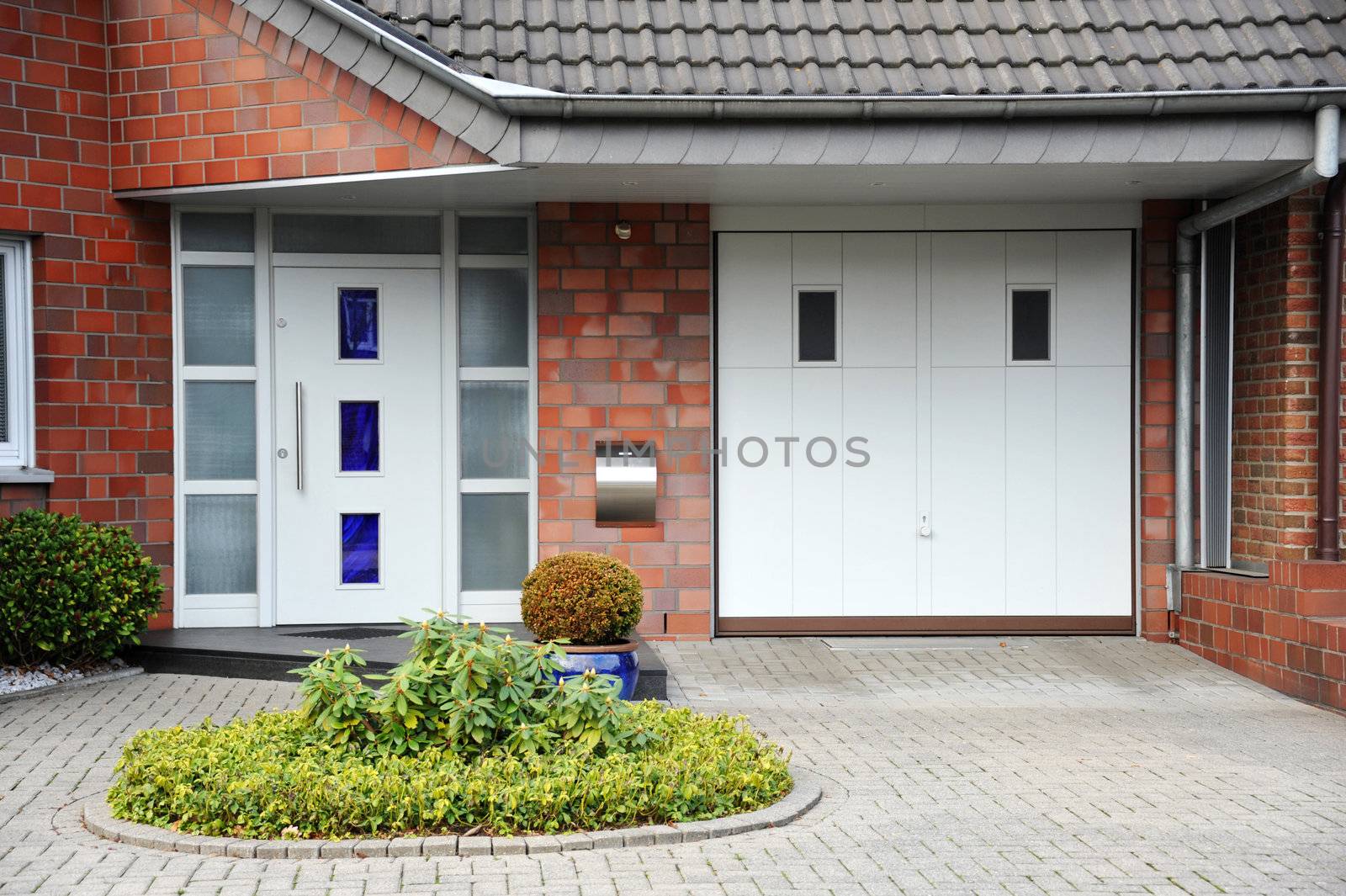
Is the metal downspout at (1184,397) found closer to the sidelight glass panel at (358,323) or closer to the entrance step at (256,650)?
the entrance step at (256,650)

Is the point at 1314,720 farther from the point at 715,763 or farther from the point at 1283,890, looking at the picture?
the point at 715,763

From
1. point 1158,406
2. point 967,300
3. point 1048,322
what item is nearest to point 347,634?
point 967,300

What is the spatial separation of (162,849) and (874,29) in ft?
21.1

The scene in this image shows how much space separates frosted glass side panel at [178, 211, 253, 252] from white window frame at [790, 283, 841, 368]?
394 cm

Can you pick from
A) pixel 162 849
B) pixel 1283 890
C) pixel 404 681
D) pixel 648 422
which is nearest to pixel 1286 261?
pixel 648 422

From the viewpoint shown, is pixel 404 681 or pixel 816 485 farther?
pixel 816 485

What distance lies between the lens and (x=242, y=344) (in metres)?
10.2

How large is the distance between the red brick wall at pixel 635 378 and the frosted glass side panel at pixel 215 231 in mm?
2129

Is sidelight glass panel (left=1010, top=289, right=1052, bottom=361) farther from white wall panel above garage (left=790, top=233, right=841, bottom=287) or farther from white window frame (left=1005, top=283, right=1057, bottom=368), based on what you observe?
white wall panel above garage (left=790, top=233, right=841, bottom=287)

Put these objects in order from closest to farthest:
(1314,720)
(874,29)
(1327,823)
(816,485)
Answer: (1327,823) < (1314,720) < (874,29) < (816,485)

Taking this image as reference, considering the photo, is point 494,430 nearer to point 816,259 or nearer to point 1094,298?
point 816,259

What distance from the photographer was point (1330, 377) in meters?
8.88

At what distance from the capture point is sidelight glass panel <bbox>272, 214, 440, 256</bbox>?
33.5ft

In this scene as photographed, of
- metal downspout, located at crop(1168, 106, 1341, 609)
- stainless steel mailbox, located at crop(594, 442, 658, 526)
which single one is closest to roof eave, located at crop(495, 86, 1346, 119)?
metal downspout, located at crop(1168, 106, 1341, 609)
